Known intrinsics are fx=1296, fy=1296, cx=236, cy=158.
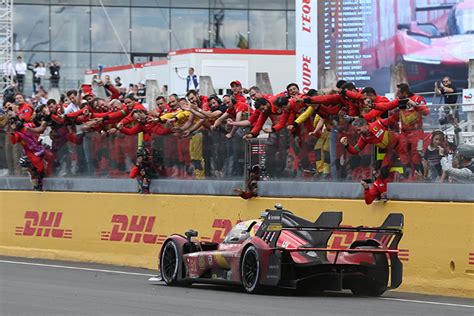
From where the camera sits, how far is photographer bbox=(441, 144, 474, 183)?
17.6 metres

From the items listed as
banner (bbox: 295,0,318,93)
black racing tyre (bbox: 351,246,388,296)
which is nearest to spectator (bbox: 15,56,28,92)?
banner (bbox: 295,0,318,93)

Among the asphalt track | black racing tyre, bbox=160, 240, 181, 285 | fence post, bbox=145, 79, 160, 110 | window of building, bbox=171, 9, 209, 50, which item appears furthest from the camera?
window of building, bbox=171, 9, 209, 50

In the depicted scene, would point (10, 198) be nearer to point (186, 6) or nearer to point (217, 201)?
point (217, 201)

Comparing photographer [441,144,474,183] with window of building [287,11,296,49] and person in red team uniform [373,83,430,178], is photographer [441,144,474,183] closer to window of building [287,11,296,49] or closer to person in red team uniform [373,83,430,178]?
person in red team uniform [373,83,430,178]

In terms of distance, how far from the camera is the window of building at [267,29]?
184 ft

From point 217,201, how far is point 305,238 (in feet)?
16.3

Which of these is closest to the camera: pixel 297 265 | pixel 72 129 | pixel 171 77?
pixel 297 265

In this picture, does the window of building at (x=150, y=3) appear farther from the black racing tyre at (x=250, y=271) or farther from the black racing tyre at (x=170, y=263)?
the black racing tyre at (x=250, y=271)

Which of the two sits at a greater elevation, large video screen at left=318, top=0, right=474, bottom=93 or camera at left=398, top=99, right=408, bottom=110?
large video screen at left=318, top=0, right=474, bottom=93

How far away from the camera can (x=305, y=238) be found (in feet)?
54.5

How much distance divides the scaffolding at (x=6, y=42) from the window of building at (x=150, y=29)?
9.07m

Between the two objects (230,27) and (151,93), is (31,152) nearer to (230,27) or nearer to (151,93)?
(151,93)

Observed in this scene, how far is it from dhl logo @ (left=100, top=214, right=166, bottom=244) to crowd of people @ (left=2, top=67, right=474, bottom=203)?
23.1 inches

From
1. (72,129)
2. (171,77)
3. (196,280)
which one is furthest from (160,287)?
(171,77)
